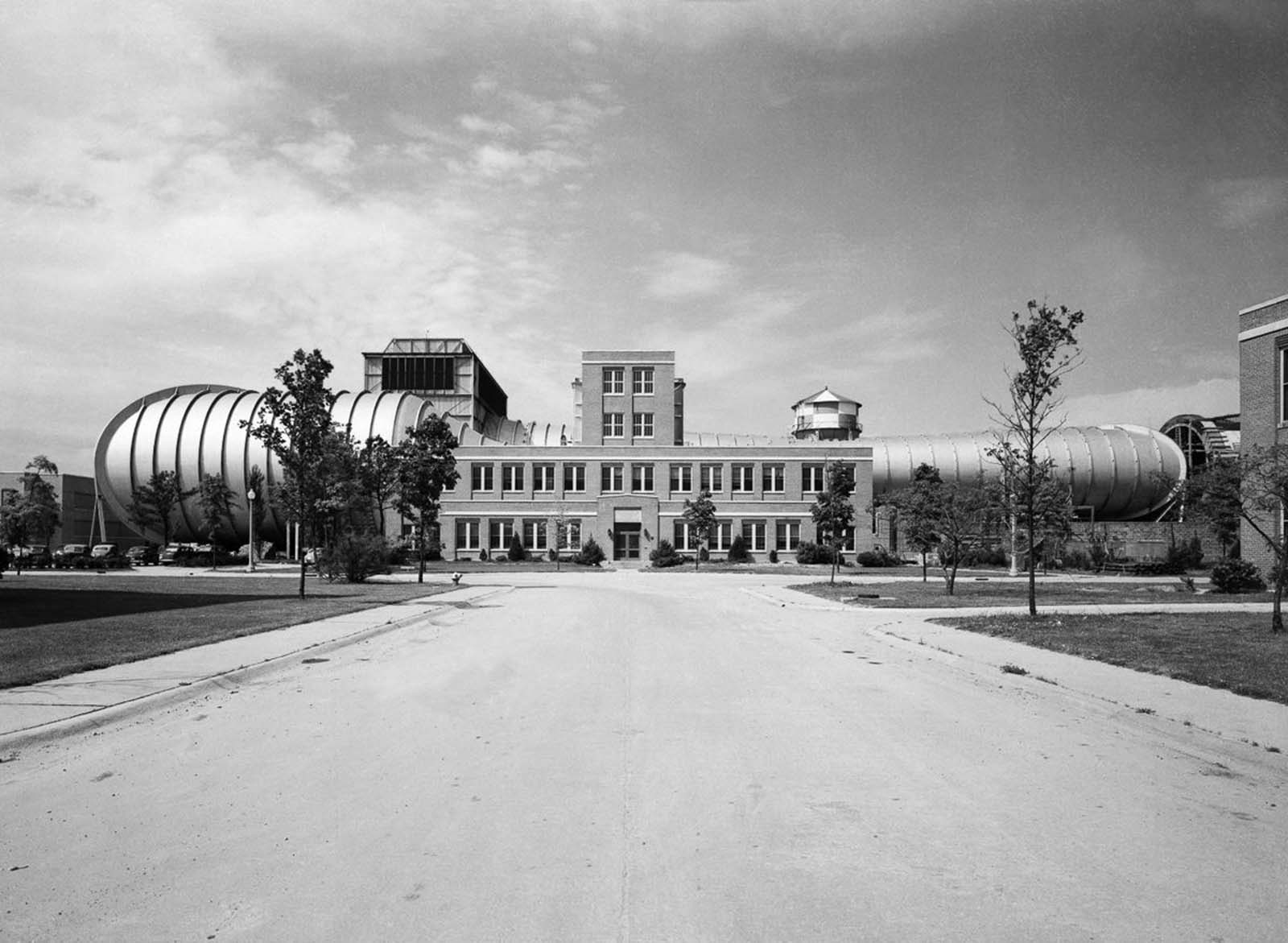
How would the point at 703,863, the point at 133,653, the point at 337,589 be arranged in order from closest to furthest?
1. the point at 703,863
2. the point at 133,653
3. the point at 337,589

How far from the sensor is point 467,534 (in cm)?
7906

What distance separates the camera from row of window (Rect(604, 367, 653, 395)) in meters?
81.8

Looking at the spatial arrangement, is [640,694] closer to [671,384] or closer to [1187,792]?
[1187,792]

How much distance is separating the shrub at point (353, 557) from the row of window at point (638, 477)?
37260 mm

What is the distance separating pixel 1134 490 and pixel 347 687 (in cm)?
9858

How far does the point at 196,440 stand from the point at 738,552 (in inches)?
2010

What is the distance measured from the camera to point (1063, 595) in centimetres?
3422

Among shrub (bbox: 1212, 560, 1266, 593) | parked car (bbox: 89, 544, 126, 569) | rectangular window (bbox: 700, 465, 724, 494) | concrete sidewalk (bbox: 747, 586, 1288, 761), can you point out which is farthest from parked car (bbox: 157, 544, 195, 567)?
shrub (bbox: 1212, 560, 1266, 593)

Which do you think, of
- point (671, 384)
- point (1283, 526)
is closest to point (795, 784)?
point (1283, 526)

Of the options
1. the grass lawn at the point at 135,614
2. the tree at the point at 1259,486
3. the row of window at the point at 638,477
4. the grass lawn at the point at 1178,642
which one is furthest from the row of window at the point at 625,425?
the tree at the point at 1259,486

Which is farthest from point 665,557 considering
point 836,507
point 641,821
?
point 641,821

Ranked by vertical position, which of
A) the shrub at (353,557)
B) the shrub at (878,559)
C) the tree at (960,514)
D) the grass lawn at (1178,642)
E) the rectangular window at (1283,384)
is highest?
the rectangular window at (1283,384)

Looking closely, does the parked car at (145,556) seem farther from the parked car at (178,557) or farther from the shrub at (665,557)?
the shrub at (665,557)

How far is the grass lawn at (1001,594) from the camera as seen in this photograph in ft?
96.7
